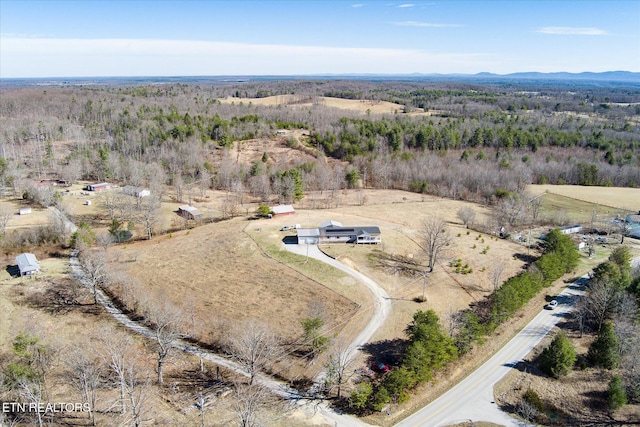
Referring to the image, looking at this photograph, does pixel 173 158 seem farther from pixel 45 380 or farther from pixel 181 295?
pixel 45 380

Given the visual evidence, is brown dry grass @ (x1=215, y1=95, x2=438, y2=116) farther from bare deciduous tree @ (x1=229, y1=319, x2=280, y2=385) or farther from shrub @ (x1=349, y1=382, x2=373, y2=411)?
shrub @ (x1=349, y1=382, x2=373, y2=411)

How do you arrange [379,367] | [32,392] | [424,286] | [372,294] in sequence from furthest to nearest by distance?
[424,286] < [372,294] < [379,367] < [32,392]

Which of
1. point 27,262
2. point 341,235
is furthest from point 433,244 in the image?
point 27,262

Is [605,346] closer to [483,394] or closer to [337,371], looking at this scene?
[483,394]

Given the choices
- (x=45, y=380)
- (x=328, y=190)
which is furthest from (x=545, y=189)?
(x=45, y=380)

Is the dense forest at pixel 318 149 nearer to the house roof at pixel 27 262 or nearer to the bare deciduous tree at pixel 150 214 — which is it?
the bare deciduous tree at pixel 150 214
